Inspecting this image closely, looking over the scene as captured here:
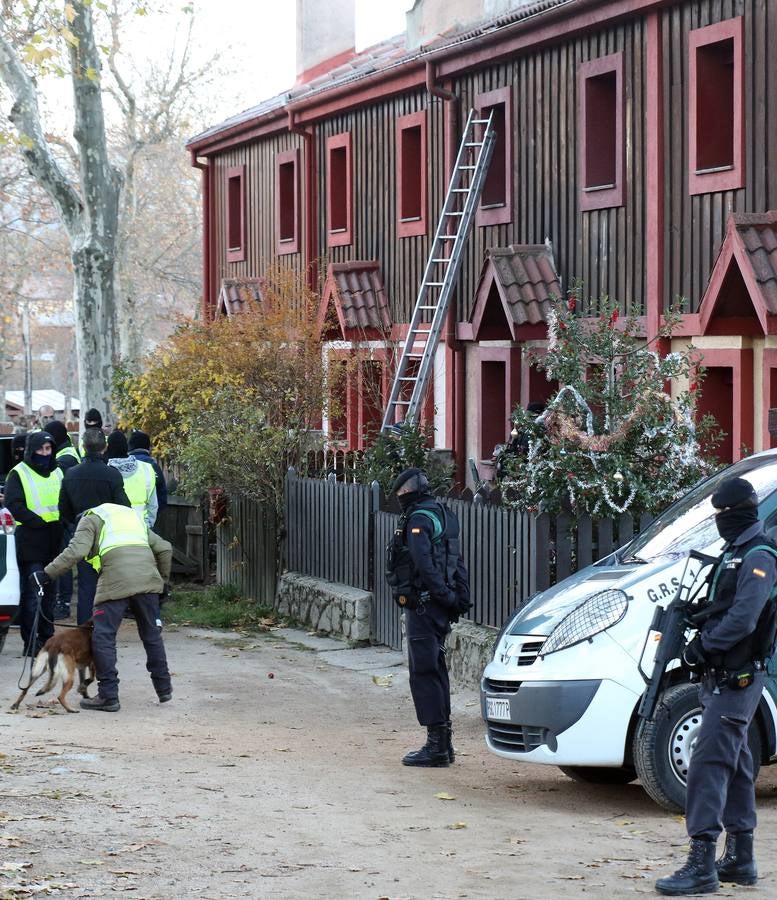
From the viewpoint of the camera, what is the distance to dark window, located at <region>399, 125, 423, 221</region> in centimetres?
2234

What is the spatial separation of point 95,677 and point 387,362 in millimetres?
10084

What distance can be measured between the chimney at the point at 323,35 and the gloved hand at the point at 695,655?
23.7 metres

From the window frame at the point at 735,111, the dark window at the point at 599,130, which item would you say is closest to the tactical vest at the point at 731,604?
the window frame at the point at 735,111

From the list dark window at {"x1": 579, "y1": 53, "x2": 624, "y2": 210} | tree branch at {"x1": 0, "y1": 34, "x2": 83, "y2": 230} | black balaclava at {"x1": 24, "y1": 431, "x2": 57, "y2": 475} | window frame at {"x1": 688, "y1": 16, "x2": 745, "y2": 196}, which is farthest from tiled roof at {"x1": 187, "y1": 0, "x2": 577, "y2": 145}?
black balaclava at {"x1": 24, "y1": 431, "x2": 57, "y2": 475}

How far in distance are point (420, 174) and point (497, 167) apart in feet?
7.50

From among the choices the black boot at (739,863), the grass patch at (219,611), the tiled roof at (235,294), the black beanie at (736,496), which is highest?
the tiled roof at (235,294)

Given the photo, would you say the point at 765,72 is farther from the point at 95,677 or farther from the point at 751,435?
the point at 95,677

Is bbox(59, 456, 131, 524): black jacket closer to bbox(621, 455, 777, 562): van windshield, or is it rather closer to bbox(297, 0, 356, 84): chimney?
bbox(621, 455, 777, 562): van windshield

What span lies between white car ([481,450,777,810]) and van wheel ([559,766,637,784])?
0.32 m

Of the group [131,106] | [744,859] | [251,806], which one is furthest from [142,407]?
[131,106]

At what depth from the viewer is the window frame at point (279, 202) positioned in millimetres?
25922

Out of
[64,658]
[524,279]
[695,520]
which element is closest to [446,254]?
[524,279]

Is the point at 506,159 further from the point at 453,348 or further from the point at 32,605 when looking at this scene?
the point at 32,605

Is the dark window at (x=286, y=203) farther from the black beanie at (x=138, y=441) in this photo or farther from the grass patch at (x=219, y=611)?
the black beanie at (x=138, y=441)
